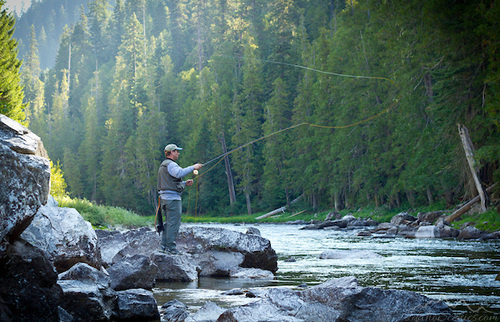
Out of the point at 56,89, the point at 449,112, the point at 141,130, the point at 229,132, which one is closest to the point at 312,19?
the point at 229,132

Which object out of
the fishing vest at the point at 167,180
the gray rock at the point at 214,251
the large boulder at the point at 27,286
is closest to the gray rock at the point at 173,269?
the gray rock at the point at 214,251

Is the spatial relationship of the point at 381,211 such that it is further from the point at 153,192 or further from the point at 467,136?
the point at 153,192

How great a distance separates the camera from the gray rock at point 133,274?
6.45m

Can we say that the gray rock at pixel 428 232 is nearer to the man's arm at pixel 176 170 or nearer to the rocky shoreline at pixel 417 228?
the rocky shoreline at pixel 417 228

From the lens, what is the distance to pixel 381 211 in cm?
3108

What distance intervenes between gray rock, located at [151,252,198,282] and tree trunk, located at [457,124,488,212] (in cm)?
1328

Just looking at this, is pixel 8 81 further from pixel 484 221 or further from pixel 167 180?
pixel 484 221

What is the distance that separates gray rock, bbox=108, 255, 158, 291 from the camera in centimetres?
645

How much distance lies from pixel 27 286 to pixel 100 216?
2001 centimetres

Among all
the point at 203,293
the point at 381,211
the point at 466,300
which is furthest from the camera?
the point at 381,211

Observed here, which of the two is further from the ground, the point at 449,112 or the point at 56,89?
the point at 56,89

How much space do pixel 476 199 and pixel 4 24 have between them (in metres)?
24.2

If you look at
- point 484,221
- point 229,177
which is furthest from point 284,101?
point 484,221

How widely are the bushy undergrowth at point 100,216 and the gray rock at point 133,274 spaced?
15066 millimetres
